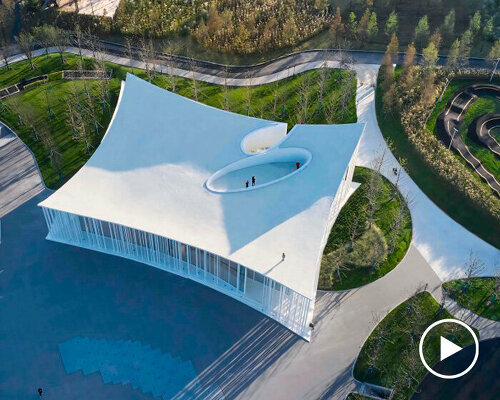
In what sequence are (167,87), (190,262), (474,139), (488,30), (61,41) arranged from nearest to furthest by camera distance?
(190,262)
(474,139)
(167,87)
(61,41)
(488,30)

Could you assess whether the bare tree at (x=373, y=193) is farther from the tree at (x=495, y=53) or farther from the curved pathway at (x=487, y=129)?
the tree at (x=495, y=53)

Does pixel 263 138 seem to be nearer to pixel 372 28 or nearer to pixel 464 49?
pixel 372 28

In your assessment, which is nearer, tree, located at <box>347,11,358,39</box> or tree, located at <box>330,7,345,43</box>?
tree, located at <box>330,7,345,43</box>

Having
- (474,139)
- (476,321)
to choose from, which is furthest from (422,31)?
(476,321)

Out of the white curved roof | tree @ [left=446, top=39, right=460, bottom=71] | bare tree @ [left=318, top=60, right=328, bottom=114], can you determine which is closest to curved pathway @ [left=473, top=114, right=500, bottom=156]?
tree @ [left=446, top=39, right=460, bottom=71]

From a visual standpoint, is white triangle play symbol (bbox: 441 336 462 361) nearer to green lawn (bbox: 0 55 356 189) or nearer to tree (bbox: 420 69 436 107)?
green lawn (bbox: 0 55 356 189)
